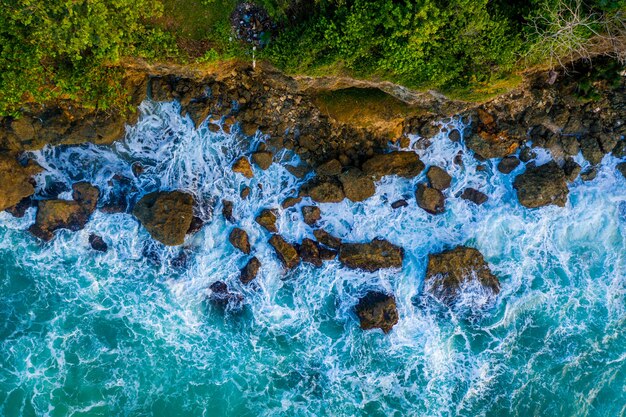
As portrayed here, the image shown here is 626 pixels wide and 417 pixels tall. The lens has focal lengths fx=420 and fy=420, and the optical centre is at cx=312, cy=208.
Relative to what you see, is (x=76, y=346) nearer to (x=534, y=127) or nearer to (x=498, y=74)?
(x=498, y=74)

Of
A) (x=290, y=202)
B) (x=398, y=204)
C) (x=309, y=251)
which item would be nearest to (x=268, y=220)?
(x=290, y=202)

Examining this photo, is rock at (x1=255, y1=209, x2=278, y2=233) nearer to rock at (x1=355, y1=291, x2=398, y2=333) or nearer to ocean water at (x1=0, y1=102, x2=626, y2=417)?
ocean water at (x1=0, y1=102, x2=626, y2=417)

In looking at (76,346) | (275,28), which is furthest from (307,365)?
(275,28)

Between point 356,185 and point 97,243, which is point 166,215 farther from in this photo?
point 356,185

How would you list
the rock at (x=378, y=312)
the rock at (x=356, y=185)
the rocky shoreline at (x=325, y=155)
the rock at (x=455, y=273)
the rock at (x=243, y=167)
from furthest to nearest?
the rock at (x=455, y=273) < the rock at (x=243, y=167) < the rock at (x=378, y=312) < the rock at (x=356, y=185) < the rocky shoreline at (x=325, y=155)

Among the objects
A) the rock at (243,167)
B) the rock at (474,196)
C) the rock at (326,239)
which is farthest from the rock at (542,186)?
the rock at (243,167)

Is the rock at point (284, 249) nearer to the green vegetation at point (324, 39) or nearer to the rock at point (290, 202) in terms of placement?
the rock at point (290, 202)
